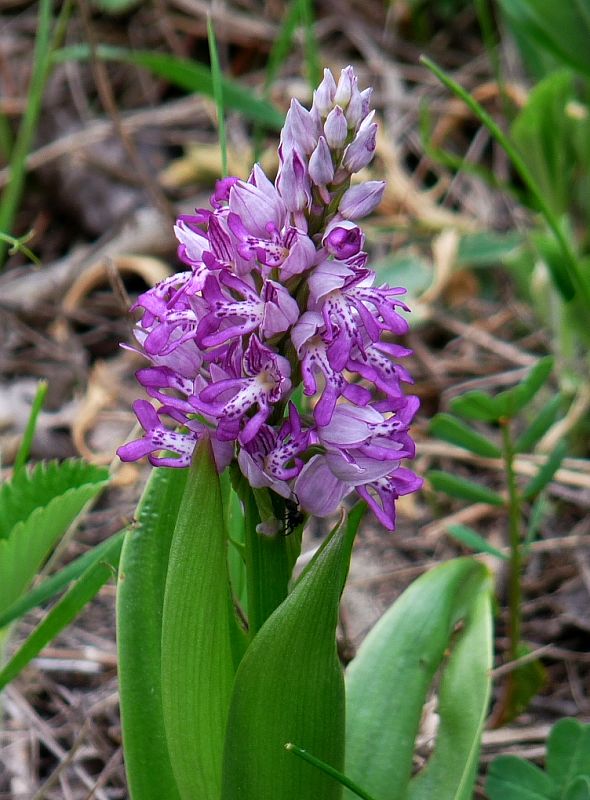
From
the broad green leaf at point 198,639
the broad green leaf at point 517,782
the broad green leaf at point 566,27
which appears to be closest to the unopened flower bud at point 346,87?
the broad green leaf at point 198,639

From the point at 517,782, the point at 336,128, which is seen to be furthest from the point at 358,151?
the point at 517,782

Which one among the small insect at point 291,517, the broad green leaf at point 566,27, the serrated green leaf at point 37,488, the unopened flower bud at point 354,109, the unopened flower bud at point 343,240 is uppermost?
the broad green leaf at point 566,27

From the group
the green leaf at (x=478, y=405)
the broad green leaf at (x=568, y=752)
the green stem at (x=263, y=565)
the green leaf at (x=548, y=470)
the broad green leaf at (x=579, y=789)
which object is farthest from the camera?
the green leaf at (x=548, y=470)

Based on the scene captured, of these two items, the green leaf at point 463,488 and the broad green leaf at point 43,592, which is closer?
the broad green leaf at point 43,592

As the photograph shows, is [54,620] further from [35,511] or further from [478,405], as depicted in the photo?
[478,405]

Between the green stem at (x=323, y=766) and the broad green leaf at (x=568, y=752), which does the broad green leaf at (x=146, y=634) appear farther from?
the broad green leaf at (x=568, y=752)

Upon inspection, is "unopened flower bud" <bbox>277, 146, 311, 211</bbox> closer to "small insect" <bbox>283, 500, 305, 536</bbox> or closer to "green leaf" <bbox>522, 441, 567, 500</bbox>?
"small insect" <bbox>283, 500, 305, 536</bbox>

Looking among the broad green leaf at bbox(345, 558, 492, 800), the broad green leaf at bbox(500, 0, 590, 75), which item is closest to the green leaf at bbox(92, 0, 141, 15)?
the broad green leaf at bbox(500, 0, 590, 75)

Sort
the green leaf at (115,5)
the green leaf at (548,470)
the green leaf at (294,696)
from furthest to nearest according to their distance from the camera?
the green leaf at (115,5) → the green leaf at (548,470) → the green leaf at (294,696)
